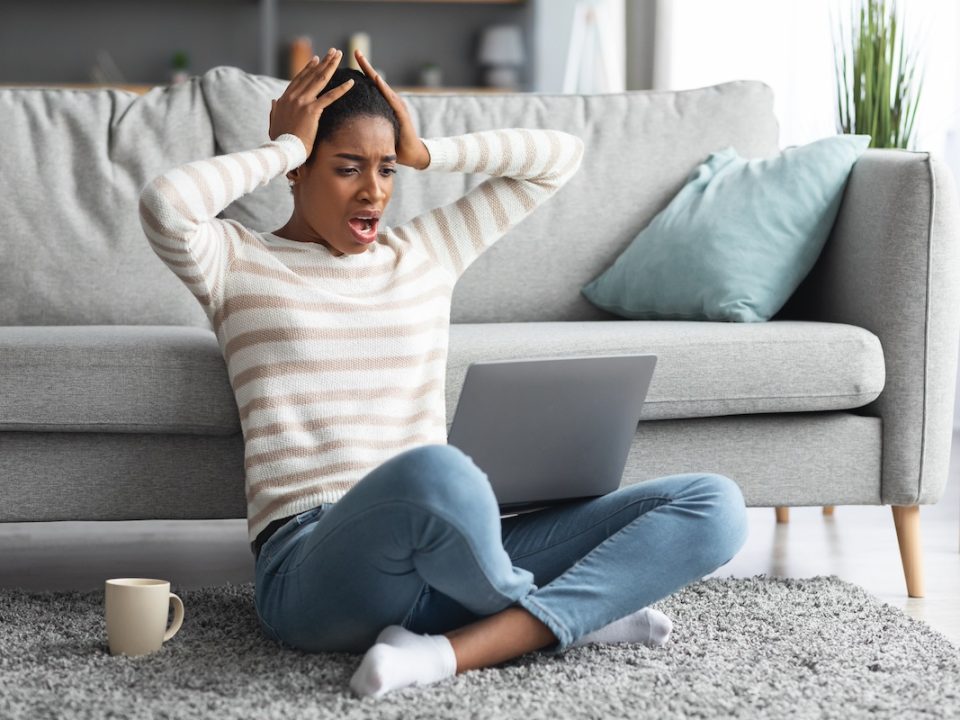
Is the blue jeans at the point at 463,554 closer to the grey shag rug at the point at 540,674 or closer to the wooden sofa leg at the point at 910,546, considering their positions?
the grey shag rug at the point at 540,674

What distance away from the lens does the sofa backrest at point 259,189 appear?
2.29m

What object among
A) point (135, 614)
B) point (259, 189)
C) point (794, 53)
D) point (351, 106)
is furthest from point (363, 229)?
point (794, 53)

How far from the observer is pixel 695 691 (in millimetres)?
1408

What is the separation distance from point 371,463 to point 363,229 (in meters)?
0.31

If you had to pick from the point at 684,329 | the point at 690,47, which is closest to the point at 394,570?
the point at 684,329

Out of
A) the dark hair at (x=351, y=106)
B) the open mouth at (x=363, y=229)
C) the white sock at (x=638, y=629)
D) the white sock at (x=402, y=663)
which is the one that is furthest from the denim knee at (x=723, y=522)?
the dark hair at (x=351, y=106)

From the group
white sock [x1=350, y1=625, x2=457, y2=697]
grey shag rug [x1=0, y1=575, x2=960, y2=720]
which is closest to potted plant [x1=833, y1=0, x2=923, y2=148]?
grey shag rug [x1=0, y1=575, x2=960, y2=720]

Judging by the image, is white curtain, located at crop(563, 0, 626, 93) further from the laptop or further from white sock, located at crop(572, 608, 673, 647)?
white sock, located at crop(572, 608, 673, 647)

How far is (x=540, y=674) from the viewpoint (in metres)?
1.44

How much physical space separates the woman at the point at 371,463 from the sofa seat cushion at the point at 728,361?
265 millimetres

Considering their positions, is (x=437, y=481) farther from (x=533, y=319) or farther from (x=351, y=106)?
(x=533, y=319)

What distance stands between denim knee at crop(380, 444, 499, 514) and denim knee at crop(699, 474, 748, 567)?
13.8 inches

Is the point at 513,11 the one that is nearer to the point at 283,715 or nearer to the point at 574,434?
the point at 574,434

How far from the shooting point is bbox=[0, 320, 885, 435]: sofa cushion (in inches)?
70.5
